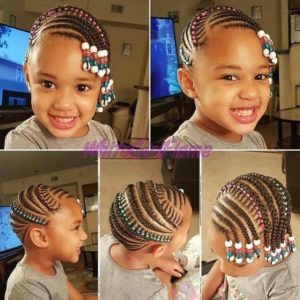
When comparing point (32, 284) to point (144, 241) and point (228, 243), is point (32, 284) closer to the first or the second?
point (144, 241)

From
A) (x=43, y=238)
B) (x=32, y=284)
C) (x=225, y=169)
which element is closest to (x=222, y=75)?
(x=225, y=169)

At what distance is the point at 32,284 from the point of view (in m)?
1.45

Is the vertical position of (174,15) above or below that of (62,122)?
above

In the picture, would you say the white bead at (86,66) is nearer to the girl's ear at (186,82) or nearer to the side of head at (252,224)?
the girl's ear at (186,82)

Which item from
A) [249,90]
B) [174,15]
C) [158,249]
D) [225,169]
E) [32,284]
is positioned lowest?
[32,284]

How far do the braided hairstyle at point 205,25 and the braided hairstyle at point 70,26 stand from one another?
23cm

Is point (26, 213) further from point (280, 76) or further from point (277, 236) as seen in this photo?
point (280, 76)

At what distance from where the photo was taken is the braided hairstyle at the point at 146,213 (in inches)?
56.7

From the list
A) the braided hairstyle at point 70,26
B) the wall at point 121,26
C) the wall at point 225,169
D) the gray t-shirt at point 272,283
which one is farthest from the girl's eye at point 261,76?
the gray t-shirt at point 272,283

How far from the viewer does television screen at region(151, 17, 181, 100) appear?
4.64 feet

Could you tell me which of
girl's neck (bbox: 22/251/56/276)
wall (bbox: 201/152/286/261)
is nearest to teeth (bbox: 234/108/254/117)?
wall (bbox: 201/152/286/261)

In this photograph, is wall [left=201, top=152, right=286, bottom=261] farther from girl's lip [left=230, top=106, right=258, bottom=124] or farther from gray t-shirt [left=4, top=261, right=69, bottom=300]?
gray t-shirt [left=4, top=261, right=69, bottom=300]

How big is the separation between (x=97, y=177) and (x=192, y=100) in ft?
1.19

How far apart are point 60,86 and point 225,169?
543 mm
